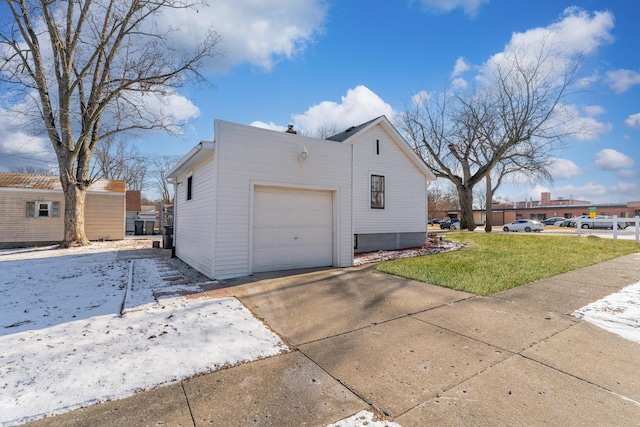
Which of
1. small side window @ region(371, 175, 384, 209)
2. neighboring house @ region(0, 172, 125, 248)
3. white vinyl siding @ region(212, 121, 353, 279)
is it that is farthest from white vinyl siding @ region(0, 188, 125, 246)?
small side window @ region(371, 175, 384, 209)

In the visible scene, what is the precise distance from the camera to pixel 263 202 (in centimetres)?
735

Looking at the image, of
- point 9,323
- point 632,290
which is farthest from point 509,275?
point 9,323

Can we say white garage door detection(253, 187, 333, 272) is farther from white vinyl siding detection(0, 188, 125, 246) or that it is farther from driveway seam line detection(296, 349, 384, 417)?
white vinyl siding detection(0, 188, 125, 246)

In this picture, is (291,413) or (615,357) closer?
(291,413)

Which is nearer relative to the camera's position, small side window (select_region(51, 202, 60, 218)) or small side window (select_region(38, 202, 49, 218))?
small side window (select_region(38, 202, 49, 218))

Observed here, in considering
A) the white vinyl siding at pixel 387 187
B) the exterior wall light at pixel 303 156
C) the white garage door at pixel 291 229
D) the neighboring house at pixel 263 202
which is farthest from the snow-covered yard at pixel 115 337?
the white vinyl siding at pixel 387 187

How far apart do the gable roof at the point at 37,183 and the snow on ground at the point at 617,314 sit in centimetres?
2092

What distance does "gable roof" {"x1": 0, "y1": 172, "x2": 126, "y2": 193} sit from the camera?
15461 mm

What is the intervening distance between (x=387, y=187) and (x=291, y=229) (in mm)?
6999

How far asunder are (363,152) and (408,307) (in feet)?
29.4

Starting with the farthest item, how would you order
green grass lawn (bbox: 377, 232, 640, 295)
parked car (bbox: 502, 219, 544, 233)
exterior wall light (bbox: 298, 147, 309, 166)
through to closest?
parked car (bbox: 502, 219, 544, 233) → exterior wall light (bbox: 298, 147, 309, 166) → green grass lawn (bbox: 377, 232, 640, 295)

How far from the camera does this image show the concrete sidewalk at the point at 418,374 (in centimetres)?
231

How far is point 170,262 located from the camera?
9688mm

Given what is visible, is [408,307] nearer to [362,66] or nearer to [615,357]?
[615,357]
